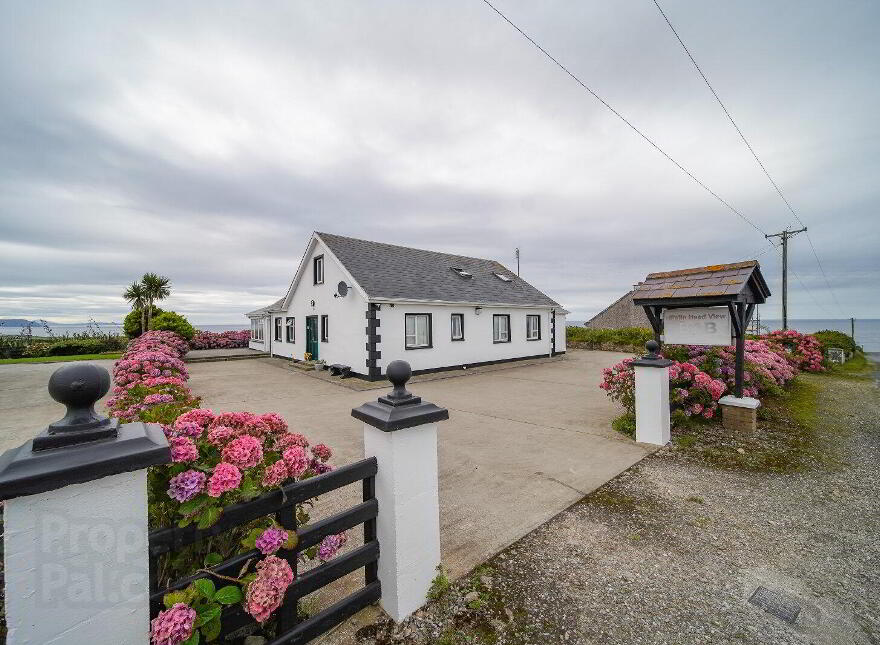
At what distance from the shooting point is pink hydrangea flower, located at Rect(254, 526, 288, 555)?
180cm

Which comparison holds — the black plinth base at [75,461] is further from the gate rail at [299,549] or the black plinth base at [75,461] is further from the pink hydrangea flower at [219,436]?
the gate rail at [299,549]

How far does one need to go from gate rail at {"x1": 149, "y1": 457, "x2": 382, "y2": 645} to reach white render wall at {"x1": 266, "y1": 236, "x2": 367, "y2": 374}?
10.3 metres

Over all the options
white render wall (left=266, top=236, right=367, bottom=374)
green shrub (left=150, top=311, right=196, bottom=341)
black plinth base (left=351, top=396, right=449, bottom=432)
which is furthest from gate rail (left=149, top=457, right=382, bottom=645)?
green shrub (left=150, top=311, right=196, bottom=341)

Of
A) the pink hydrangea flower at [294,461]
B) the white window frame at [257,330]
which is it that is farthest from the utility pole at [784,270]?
the white window frame at [257,330]

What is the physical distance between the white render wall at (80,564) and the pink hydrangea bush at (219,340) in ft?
85.0

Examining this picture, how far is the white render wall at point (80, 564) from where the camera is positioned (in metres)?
1.21

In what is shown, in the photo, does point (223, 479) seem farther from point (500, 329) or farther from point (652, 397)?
point (500, 329)

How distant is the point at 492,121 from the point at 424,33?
3.13 m

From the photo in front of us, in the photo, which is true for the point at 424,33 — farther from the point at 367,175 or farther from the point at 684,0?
the point at 367,175

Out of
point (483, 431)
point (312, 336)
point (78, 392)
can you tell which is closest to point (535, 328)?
point (312, 336)

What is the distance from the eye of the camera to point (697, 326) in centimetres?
660

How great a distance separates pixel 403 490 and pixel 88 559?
1518 millimetres

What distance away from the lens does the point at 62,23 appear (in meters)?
4.88

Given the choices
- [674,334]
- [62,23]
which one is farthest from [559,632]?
[62,23]
